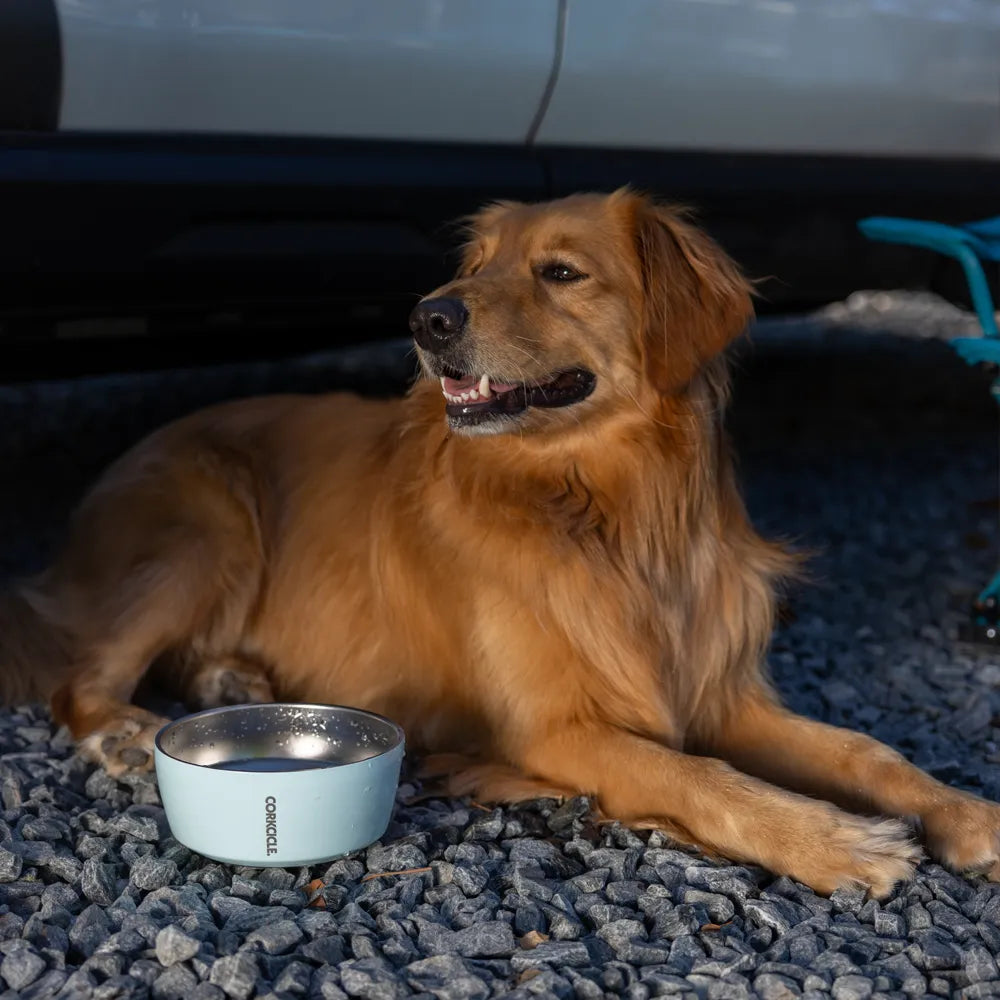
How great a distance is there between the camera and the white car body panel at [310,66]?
3.34 meters

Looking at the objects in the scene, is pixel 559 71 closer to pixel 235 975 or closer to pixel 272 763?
pixel 272 763

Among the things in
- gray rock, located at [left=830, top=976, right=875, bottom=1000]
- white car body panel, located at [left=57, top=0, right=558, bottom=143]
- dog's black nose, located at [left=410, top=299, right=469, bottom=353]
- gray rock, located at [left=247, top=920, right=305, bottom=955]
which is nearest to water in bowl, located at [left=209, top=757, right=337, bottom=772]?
gray rock, located at [left=247, top=920, right=305, bottom=955]

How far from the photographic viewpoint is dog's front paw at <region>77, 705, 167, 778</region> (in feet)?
9.74

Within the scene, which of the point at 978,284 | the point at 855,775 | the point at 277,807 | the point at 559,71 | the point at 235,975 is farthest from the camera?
the point at 559,71

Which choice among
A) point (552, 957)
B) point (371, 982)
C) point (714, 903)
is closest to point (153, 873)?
point (371, 982)

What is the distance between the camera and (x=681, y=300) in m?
3.05

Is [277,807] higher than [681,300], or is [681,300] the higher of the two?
[681,300]

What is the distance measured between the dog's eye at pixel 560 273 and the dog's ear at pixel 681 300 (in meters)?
0.15

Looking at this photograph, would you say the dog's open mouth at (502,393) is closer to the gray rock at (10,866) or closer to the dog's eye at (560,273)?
the dog's eye at (560,273)

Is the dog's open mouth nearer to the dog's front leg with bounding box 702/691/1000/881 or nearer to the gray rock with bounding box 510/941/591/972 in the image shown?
the dog's front leg with bounding box 702/691/1000/881

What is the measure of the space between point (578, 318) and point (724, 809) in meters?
1.10

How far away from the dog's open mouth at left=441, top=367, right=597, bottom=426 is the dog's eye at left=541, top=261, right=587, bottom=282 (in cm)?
21

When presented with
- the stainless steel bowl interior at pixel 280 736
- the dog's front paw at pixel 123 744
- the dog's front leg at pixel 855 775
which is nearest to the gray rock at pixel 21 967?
the stainless steel bowl interior at pixel 280 736

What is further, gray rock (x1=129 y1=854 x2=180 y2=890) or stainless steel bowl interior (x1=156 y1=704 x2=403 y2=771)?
stainless steel bowl interior (x1=156 y1=704 x2=403 y2=771)
